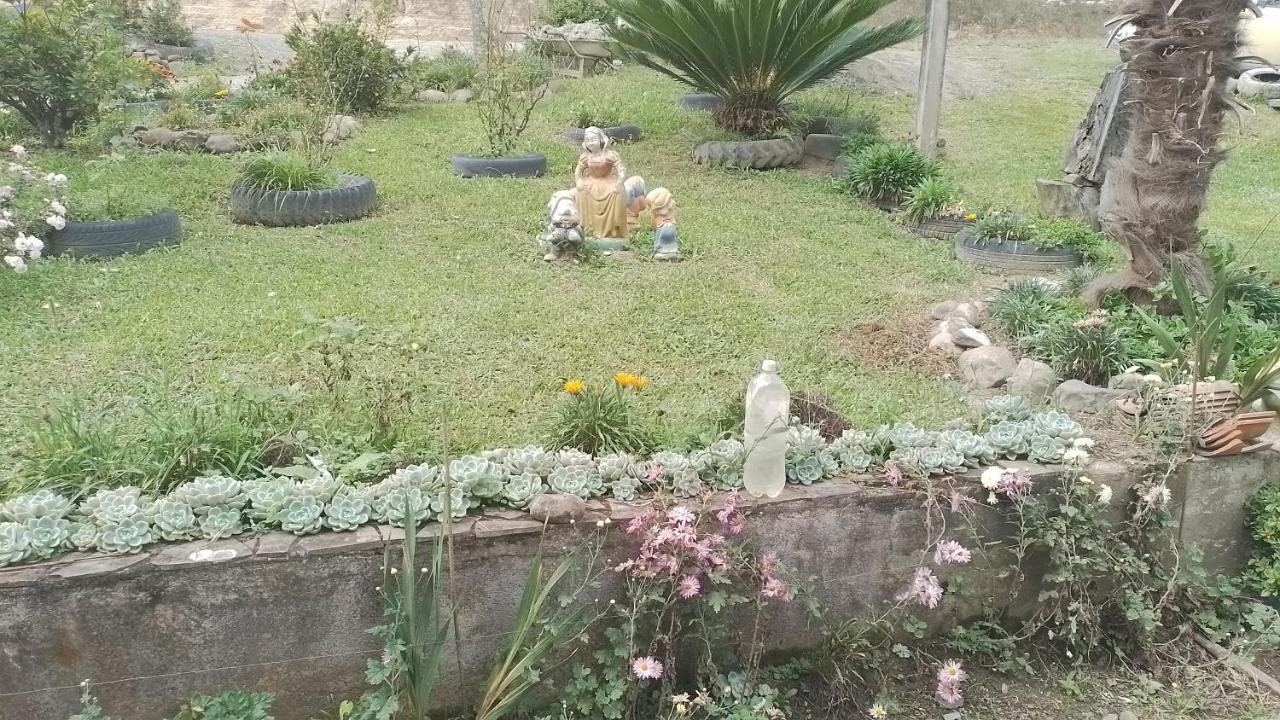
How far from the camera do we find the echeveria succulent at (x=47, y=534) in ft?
7.79

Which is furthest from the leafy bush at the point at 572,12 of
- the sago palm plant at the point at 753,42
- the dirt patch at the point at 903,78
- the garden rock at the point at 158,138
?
the garden rock at the point at 158,138

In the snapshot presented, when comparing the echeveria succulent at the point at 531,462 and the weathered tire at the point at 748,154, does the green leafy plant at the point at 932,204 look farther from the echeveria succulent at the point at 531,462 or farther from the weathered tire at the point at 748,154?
the echeveria succulent at the point at 531,462

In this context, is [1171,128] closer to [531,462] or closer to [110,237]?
[531,462]

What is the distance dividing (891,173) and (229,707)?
6474 mm

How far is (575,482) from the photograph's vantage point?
2.76 metres

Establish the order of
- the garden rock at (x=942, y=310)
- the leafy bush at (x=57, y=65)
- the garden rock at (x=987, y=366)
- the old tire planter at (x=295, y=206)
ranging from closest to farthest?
the garden rock at (x=987, y=366), the garden rock at (x=942, y=310), the old tire planter at (x=295, y=206), the leafy bush at (x=57, y=65)

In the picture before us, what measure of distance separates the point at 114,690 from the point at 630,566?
4.46 feet

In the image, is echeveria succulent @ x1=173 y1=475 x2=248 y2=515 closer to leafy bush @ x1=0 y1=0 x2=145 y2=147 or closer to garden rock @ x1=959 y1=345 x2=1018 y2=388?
garden rock @ x1=959 y1=345 x2=1018 y2=388

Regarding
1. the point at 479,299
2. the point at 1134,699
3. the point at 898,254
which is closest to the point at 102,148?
the point at 479,299

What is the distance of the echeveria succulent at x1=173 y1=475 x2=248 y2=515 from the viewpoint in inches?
99.6

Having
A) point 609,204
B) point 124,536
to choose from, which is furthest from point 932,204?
point 124,536

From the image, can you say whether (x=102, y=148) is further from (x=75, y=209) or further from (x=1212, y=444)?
(x=1212, y=444)

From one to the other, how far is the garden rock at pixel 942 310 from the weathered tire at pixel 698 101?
6469mm

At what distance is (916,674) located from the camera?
295cm
